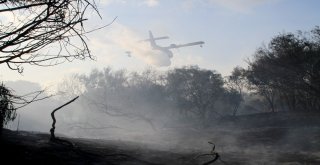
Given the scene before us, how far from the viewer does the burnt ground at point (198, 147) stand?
340 inches

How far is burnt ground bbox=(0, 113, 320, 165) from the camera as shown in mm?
8641

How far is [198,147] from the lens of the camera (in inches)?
827

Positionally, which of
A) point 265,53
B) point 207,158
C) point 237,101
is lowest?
point 207,158

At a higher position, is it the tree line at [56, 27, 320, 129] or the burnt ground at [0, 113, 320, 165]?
the tree line at [56, 27, 320, 129]

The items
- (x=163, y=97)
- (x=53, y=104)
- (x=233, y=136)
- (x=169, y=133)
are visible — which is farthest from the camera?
(x=53, y=104)

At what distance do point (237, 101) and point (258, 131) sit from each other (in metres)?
26.9

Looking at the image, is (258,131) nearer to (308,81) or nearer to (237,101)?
(308,81)

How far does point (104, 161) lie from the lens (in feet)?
28.6

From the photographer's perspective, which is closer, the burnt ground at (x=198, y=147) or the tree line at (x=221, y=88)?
the burnt ground at (x=198, y=147)

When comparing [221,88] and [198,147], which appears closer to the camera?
[198,147]

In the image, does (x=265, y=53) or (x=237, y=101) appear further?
(x=237, y=101)

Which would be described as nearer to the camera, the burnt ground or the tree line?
the burnt ground

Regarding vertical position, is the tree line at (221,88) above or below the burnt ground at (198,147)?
above

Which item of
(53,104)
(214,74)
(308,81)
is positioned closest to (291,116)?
(308,81)
